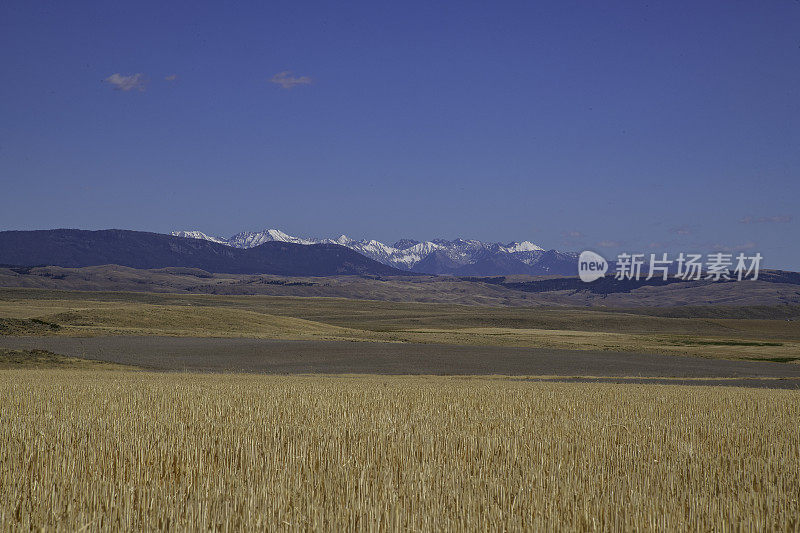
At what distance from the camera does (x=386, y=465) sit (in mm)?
9812

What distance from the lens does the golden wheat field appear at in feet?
23.5

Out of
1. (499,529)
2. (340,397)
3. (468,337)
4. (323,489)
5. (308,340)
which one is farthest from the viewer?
(468,337)

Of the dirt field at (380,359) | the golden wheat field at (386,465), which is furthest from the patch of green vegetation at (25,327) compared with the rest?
the golden wheat field at (386,465)

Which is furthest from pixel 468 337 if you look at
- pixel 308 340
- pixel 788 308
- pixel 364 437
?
pixel 788 308

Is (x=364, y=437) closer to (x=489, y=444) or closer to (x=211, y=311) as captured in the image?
(x=489, y=444)

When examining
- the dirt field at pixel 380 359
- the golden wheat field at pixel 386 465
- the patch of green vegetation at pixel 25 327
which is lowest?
the patch of green vegetation at pixel 25 327

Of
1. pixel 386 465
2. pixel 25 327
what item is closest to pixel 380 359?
pixel 25 327

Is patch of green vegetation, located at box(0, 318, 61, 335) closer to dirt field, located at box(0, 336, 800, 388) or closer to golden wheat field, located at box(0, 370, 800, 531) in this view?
dirt field, located at box(0, 336, 800, 388)

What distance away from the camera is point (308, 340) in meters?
63.4

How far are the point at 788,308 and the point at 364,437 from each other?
690 ft

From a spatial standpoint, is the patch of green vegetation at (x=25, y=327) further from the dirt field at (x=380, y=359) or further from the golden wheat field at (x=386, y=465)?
the golden wheat field at (x=386, y=465)

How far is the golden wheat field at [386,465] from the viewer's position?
7.17 meters

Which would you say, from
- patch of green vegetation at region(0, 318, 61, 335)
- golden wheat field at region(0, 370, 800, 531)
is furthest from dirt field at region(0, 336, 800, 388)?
golden wheat field at region(0, 370, 800, 531)

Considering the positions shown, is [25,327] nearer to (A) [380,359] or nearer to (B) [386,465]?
(A) [380,359]
